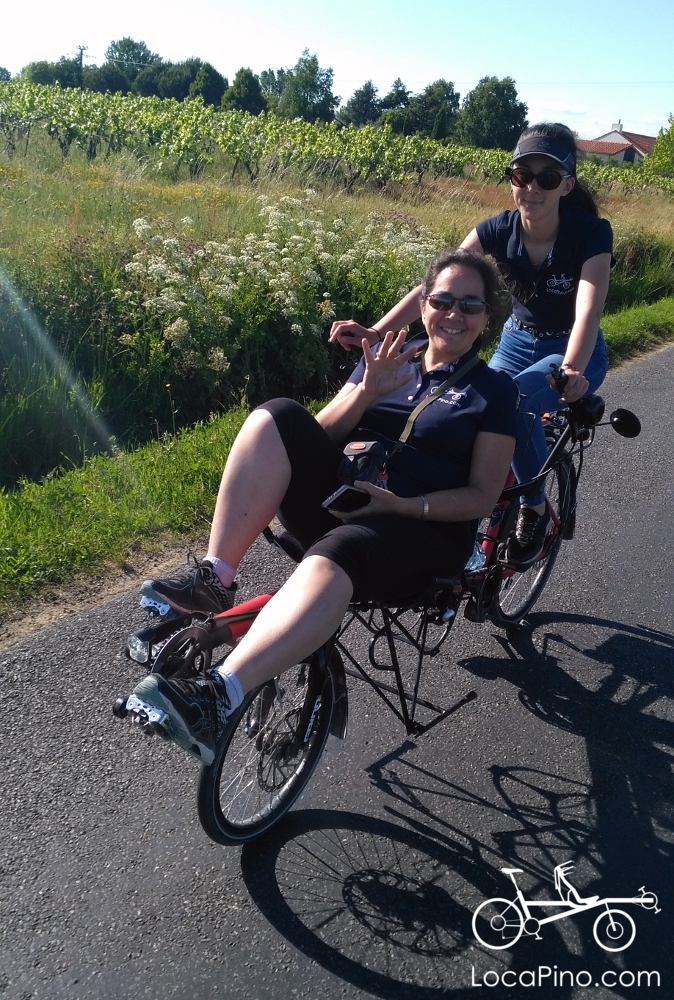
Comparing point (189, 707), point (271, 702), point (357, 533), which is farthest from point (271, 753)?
point (357, 533)

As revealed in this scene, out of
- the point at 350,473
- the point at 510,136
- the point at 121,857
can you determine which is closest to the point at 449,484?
the point at 350,473

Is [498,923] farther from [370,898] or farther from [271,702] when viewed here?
[271,702]

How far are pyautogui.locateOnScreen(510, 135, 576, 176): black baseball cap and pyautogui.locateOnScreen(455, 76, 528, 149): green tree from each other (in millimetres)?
79859

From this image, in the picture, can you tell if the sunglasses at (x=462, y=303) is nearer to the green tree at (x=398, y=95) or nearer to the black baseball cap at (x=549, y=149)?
the black baseball cap at (x=549, y=149)

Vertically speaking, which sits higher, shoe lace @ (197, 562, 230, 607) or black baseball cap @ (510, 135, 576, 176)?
black baseball cap @ (510, 135, 576, 176)

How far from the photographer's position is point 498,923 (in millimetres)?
2621

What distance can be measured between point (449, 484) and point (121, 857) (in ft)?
5.31

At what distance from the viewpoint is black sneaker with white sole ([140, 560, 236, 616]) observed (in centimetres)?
270

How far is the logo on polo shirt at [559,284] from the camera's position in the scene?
3900 mm

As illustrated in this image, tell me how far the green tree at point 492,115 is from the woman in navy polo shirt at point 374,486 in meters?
80.6

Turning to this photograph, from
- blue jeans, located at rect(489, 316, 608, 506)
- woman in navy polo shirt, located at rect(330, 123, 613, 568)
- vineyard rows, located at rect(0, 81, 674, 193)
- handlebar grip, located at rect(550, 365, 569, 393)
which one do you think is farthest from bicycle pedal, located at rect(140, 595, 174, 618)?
vineyard rows, located at rect(0, 81, 674, 193)

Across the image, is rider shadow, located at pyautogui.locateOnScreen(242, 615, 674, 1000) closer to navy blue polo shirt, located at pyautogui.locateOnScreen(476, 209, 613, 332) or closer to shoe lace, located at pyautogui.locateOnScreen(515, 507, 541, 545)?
shoe lace, located at pyautogui.locateOnScreen(515, 507, 541, 545)

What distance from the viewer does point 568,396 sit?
352 cm

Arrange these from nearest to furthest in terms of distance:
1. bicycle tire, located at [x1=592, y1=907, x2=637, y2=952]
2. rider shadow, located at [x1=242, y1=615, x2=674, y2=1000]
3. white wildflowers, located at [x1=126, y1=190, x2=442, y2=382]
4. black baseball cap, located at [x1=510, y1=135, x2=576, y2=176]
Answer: rider shadow, located at [x1=242, y1=615, x2=674, y2=1000], bicycle tire, located at [x1=592, y1=907, x2=637, y2=952], black baseball cap, located at [x1=510, y1=135, x2=576, y2=176], white wildflowers, located at [x1=126, y1=190, x2=442, y2=382]
